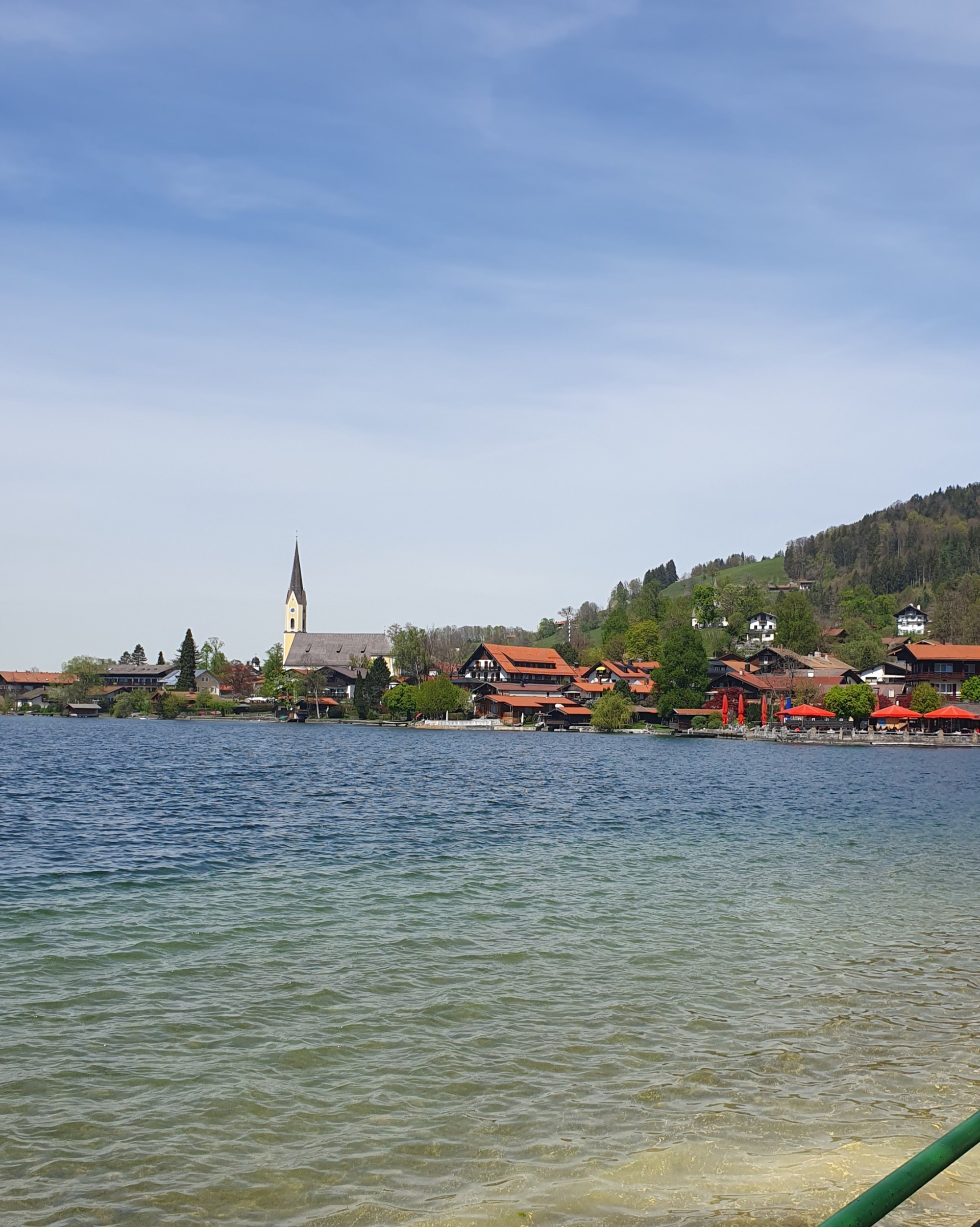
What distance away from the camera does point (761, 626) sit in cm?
17812

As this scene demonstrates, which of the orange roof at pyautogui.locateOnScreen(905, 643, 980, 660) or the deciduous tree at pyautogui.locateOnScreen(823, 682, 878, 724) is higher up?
the orange roof at pyautogui.locateOnScreen(905, 643, 980, 660)

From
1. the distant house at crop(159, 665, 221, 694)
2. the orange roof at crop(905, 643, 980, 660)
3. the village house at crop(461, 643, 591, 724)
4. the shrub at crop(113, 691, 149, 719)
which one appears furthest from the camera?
the distant house at crop(159, 665, 221, 694)

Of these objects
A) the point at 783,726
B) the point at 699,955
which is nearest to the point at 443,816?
the point at 699,955

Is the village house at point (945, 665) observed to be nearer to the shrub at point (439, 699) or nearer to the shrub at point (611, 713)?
the shrub at point (611, 713)

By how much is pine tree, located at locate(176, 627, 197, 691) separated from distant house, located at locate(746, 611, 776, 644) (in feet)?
301

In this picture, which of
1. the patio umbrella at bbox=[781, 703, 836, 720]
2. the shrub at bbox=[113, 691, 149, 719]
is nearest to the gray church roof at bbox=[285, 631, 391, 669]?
the shrub at bbox=[113, 691, 149, 719]

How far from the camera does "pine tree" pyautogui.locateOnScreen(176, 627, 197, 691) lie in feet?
542

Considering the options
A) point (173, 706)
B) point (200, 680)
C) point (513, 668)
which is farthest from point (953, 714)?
point (200, 680)

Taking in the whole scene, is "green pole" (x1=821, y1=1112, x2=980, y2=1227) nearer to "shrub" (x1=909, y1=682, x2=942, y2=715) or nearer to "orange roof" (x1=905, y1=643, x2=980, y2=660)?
"shrub" (x1=909, y1=682, x2=942, y2=715)

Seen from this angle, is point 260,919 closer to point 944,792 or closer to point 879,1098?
point 879,1098

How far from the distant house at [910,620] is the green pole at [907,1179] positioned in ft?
643

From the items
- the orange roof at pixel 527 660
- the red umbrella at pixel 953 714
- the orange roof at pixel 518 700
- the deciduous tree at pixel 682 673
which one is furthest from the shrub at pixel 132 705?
the red umbrella at pixel 953 714

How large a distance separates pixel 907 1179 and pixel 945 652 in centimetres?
12475

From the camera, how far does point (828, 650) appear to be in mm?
160250
